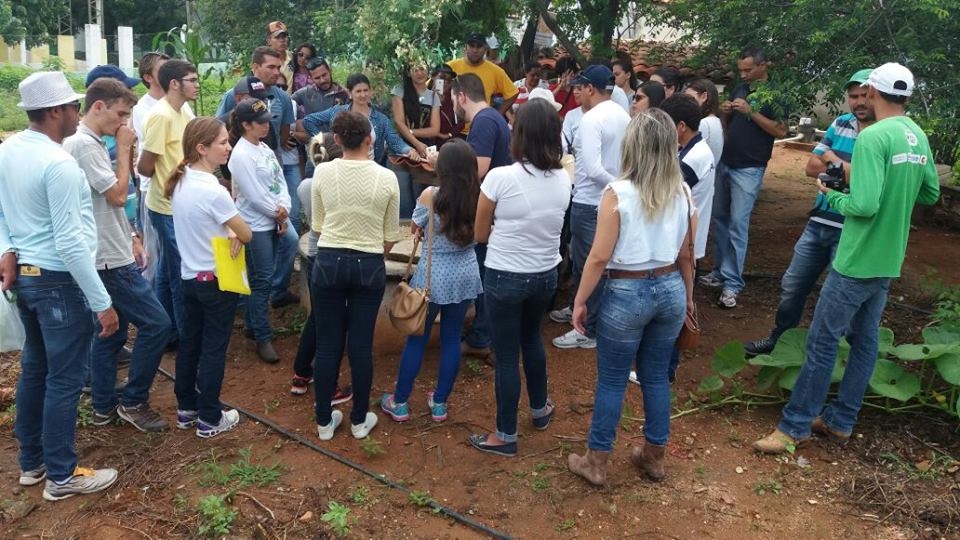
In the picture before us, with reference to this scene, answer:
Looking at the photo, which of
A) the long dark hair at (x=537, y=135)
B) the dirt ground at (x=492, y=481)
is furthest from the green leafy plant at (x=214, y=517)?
the long dark hair at (x=537, y=135)

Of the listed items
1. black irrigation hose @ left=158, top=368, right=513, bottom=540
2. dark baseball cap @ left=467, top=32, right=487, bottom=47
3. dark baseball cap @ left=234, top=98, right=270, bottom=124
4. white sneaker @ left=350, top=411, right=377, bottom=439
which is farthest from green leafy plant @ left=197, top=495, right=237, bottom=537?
dark baseball cap @ left=467, top=32, right=487, bottom=47

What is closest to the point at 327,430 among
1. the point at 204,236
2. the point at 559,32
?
the point at 204,236

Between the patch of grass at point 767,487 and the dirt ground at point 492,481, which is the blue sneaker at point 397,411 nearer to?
the dirt ground at point 492,481

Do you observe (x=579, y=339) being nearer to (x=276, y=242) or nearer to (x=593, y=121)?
(x=593, y=121)

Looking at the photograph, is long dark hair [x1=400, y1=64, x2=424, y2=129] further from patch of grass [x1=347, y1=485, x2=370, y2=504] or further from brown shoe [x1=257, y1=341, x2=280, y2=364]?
patch of grass [x1=347, y1=485, x2=370, y2=504]

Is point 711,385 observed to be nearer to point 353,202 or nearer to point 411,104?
point 353,202

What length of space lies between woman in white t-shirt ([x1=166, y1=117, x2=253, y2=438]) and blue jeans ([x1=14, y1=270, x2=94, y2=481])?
606 millimetres

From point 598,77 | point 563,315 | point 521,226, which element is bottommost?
point 563,315

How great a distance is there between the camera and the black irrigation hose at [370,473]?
3613 mm

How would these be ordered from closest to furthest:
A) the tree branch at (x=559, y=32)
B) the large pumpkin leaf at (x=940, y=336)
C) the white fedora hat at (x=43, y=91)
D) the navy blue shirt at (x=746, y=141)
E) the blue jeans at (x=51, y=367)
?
the white fedora hat at (x=43, y=91) → the blue jeans at (x=51, y=367) → the large pumpkin leaf at (x=940, y=336) → the navy blue shirt at (x=746, y=141) → the tree branch at (x=559, y=32)

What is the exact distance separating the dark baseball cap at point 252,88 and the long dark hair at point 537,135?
114 inches

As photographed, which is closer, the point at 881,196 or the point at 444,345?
the point at 881,196

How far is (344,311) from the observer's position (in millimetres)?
4137

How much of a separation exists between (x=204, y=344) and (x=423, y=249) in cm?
139
